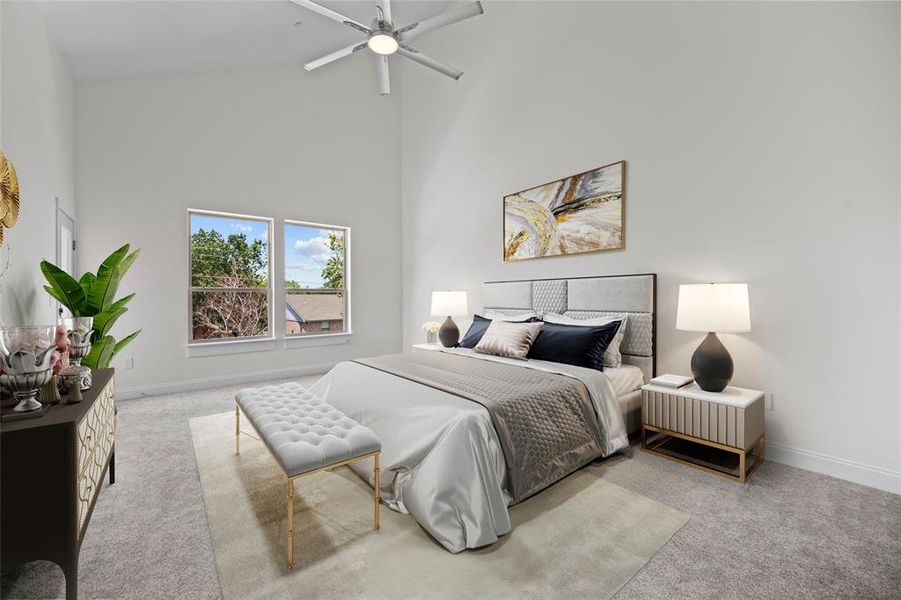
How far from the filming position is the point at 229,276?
4.99 meters

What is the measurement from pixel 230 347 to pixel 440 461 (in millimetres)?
4049

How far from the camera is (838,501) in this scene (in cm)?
219

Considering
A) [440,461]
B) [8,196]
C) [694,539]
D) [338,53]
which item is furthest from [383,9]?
[694,539]

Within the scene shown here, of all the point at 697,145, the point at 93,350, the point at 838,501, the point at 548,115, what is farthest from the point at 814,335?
the point at 93,350

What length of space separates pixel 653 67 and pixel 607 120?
1.67 feet

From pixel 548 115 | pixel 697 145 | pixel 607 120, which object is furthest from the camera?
pixel 548 115

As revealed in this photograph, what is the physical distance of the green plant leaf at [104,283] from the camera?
2.94 meters

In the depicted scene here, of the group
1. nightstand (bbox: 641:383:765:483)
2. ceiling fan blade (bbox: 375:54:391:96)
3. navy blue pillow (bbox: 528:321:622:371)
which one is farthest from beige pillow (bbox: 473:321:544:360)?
ceiling fan blade (bbox: 375:54:391:96)

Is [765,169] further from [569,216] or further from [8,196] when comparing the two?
[8,196]

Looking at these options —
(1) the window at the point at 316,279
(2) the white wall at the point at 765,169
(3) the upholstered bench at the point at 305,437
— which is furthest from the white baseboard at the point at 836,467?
(1) the window at the point at 316,279

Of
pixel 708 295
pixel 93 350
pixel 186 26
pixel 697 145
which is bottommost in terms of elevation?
pixel 93 350

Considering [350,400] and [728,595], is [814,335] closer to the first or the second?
[728,595]

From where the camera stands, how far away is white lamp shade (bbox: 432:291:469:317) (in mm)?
4770

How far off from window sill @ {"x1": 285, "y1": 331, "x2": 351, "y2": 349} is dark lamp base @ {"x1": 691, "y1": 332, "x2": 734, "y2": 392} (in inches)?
177
